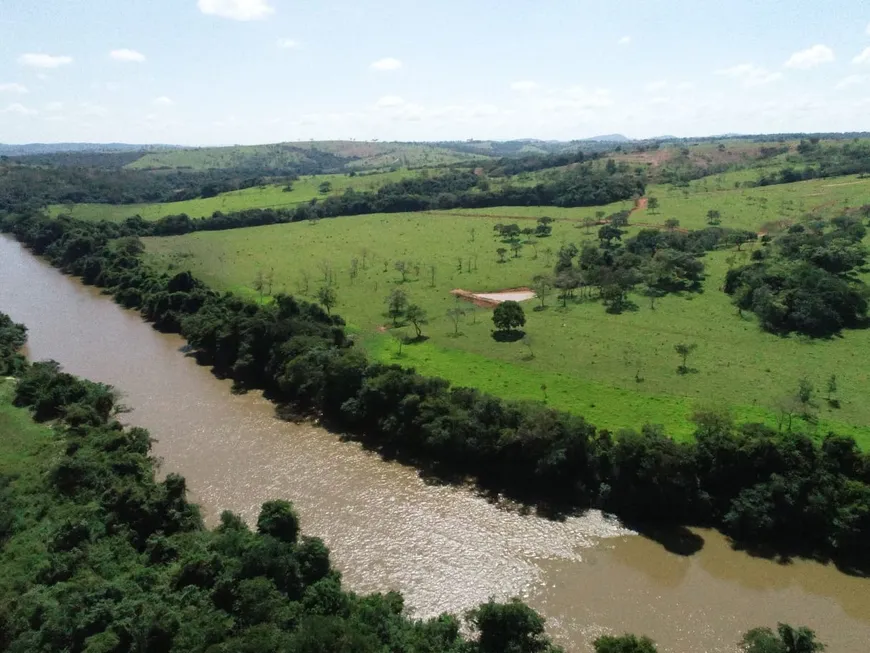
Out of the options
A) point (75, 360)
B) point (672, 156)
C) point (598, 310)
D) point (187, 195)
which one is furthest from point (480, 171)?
point (75, 360)

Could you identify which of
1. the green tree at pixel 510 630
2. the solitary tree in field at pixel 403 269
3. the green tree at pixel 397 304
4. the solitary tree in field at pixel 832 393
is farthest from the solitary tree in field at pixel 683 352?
the solitary tree in field at pixel 403 269

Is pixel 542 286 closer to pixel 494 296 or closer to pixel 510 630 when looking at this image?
pixel 494 296

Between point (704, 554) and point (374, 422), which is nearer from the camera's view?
point (704, 554)

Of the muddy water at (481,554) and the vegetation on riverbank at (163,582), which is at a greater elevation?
the vegetation on riverbank at (163,582)

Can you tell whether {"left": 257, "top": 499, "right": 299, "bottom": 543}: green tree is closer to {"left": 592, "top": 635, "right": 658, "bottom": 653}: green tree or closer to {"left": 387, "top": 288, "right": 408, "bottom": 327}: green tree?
{"left": 592, "top": 635, "right": 658, "bottom": 653}: green tree

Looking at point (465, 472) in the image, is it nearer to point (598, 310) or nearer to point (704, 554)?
point (704, 554)

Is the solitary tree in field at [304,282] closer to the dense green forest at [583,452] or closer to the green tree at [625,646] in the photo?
the dense green forest at [583,452]
